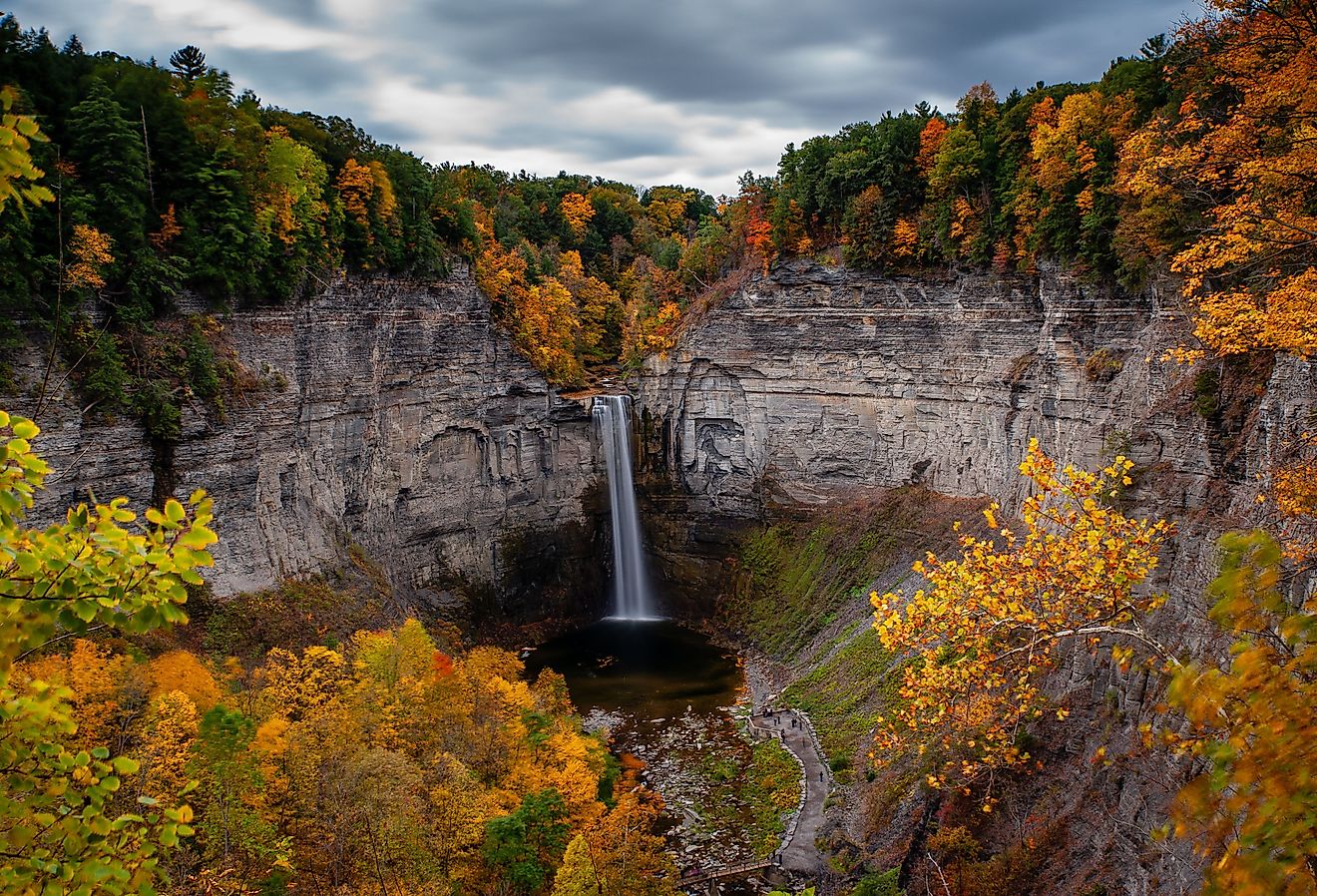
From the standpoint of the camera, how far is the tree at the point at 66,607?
183 inches

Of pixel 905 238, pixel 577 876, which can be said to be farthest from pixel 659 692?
pixel 905 238

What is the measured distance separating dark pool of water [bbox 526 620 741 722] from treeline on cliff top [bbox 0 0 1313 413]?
15201mm

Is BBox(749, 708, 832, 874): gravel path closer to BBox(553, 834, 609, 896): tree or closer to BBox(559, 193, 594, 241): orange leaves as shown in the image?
BBox(553, 834, 609, 896): tree

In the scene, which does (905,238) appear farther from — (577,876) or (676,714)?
(577,876)

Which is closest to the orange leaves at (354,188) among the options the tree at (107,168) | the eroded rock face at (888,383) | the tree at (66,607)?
the tree at (107,168)

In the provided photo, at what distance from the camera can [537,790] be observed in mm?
21953

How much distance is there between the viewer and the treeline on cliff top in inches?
714

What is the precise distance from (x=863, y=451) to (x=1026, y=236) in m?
14.0

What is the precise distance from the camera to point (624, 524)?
2066 inches

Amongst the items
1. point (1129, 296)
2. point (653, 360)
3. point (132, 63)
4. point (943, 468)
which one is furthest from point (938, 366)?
point (132, 63)

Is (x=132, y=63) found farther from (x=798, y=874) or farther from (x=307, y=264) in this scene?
(x=798, y=874)

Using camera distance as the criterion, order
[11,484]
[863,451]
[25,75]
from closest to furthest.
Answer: [11,484], [25,75], [863,451]

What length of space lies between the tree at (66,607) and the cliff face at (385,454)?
26.2 m

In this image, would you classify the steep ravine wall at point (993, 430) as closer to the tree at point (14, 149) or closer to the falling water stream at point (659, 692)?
the falling water stream at point (659, 692)
